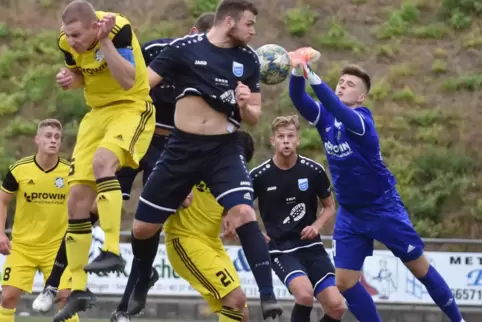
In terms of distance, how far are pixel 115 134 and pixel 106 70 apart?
484mm

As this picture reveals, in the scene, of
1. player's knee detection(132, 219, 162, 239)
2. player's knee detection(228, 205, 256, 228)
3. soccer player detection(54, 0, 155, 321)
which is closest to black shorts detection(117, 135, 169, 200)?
player's knee detection(132, 219, 162, 239)

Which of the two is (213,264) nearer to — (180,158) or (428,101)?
(180,158)

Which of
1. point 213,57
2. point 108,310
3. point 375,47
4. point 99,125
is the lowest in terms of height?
point 108,310

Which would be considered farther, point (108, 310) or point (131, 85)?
point (108, 310)

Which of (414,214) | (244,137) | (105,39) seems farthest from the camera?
(414,214)

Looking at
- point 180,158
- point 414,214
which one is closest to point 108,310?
point 414,214

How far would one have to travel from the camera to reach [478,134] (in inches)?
735

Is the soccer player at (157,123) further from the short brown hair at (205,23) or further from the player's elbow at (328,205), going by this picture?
the player's elbow at (328,205)

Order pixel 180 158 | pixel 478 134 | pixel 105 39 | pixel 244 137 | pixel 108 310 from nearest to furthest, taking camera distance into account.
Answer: pixel 105 39
pixel 180 158
pixel 244 137
pixel 108 310
pixel 478 134

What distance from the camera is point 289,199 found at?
9625mm

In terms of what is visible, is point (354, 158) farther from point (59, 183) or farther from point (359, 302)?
point (59, 183)

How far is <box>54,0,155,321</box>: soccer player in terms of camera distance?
7.08 meters

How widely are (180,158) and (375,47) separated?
1343 centimetres

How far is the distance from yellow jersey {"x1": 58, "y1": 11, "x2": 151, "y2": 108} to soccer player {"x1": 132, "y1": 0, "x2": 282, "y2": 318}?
0.47 ft
